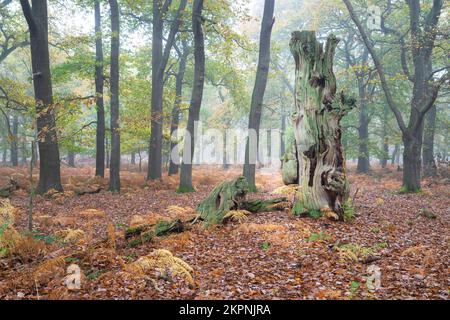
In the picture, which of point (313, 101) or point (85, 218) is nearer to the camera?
point (313, 101)

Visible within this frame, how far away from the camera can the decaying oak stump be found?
8641mm

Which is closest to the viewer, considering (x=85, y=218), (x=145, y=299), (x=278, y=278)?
(x=145, y=299)

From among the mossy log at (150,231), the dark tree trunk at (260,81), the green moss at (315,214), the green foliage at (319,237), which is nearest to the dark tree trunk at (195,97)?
the dark tree trunk at (260,81)

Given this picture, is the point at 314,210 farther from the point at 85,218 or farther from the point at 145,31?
the point at 145,31

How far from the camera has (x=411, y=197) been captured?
1342cm

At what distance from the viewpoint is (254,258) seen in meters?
6.21

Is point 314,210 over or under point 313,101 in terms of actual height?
under

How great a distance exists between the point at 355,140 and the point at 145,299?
22232 millimetres

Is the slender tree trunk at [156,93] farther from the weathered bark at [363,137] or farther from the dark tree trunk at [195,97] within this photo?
the weathered bark at [363,137]

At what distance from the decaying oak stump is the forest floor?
67cm

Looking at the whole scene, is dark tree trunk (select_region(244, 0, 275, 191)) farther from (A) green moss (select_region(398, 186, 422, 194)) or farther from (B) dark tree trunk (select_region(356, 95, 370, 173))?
(B) dark tree trunk (select_region(356, 95, 370, 173))

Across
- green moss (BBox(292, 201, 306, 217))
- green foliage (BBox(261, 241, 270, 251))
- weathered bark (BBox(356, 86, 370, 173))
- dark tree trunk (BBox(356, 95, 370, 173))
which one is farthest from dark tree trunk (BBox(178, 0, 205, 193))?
dark tree trunk (BBox(356, 95, 370, 173))

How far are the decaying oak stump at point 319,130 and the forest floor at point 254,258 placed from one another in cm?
67

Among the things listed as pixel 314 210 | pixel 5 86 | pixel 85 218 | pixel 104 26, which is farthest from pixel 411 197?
pixel 5 86
